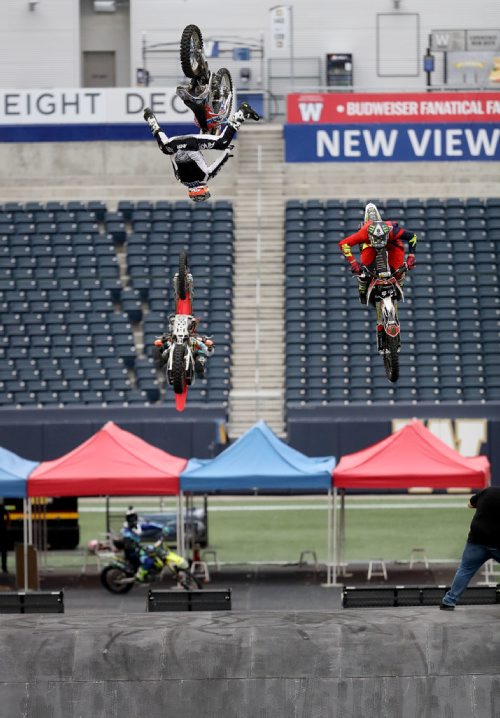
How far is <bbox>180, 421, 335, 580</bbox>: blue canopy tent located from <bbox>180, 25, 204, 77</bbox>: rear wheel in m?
12.9

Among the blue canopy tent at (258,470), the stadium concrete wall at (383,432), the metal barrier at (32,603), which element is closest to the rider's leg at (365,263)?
the metal barrier at (32,603)

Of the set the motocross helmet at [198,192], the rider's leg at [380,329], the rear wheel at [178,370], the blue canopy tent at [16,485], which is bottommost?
the blue canopy tent at [16,485]

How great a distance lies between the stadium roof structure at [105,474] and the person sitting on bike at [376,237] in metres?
10.8

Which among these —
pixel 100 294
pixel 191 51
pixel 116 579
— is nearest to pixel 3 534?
pixel 116 579

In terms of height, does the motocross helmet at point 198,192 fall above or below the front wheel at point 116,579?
above

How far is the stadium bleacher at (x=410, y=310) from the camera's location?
131ft

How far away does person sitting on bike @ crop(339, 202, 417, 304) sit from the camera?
16.7 meters

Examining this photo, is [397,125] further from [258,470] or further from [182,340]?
[182,340]

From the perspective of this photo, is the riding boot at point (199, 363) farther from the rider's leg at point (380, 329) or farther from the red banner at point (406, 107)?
the red banner at point (406, 107)

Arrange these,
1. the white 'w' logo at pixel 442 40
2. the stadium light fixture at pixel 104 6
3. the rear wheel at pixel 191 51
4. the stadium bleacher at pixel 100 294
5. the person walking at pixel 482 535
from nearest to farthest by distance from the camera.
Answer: the rear wheel at pixel 191 51 → the person walking at pixel 482 535 → the stadium bleacher at pixel 100 294 → the white 'w' logo at pixel 442 40 → the stadium light fixture at pixel 104 6

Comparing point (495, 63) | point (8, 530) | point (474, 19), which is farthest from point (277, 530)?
point (474, 19)

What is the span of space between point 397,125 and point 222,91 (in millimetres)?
28745

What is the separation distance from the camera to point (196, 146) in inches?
632

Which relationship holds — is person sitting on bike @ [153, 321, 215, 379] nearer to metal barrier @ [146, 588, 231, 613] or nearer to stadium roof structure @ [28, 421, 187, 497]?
metal barrier @ [146, 588, 231, 613]
